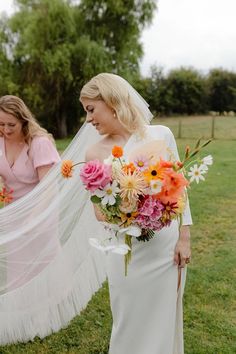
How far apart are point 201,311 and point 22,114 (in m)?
2.28

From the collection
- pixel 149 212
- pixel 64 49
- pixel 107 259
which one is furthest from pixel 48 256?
pixel 64 49

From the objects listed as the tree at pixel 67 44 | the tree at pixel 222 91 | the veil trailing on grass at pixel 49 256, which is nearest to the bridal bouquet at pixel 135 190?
the veil trailing on grass at pixel 49 256

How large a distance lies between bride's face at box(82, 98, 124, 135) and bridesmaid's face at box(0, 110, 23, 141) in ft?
3.02

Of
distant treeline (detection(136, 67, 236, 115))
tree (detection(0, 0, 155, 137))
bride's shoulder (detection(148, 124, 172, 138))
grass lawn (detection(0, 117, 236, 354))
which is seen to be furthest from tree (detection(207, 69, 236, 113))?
bride's shoulder (detection(148, 124, 172, 138))

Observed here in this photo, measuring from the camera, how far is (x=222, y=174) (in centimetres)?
1120

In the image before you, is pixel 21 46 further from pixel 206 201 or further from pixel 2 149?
pixel 2 149

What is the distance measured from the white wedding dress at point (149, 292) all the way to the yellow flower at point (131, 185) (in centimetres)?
50

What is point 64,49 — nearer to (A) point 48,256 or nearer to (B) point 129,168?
(A) point 48,256

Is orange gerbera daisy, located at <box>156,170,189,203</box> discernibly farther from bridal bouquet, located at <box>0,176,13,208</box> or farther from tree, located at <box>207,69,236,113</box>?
tree, located at <box>207,69,236,113</box>

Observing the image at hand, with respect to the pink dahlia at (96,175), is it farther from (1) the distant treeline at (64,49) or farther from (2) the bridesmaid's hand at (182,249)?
(1) the distant treeline at (64,49)

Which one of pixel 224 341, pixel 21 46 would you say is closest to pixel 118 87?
pixel 224 341

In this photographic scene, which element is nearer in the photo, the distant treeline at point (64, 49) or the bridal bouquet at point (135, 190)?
the bridal bouquet at point (135, 190)

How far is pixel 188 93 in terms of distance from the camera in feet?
112

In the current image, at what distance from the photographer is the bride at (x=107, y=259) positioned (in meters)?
2.65
